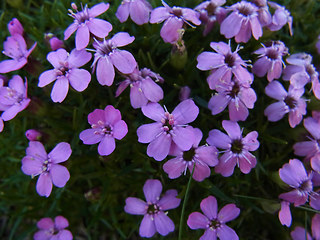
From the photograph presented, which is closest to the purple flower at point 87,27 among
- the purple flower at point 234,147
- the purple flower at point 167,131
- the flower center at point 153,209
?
the purple flower at point 167,131

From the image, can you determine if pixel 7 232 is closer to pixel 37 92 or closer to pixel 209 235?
pixel 37 92

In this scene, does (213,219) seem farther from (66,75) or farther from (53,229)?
(66,75)

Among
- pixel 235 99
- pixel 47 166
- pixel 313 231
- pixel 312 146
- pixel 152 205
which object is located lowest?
pixel 313 231

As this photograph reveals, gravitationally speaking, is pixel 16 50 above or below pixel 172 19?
below

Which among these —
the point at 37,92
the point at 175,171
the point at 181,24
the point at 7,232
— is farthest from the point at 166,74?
the point at 7,232

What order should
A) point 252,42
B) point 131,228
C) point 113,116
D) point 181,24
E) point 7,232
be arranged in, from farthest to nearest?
point 7,232 < point 131,228 < point 252,42 < point 181,24 < point 113,116

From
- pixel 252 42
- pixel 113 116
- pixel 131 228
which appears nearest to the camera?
pixel 113 116

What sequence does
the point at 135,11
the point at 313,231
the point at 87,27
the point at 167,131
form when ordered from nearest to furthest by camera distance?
the point at 167,131 < the point at 87,27 < the point at 135,11 < the point at 313,231

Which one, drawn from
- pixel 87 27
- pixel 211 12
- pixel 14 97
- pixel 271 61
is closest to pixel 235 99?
pixel 271 61
